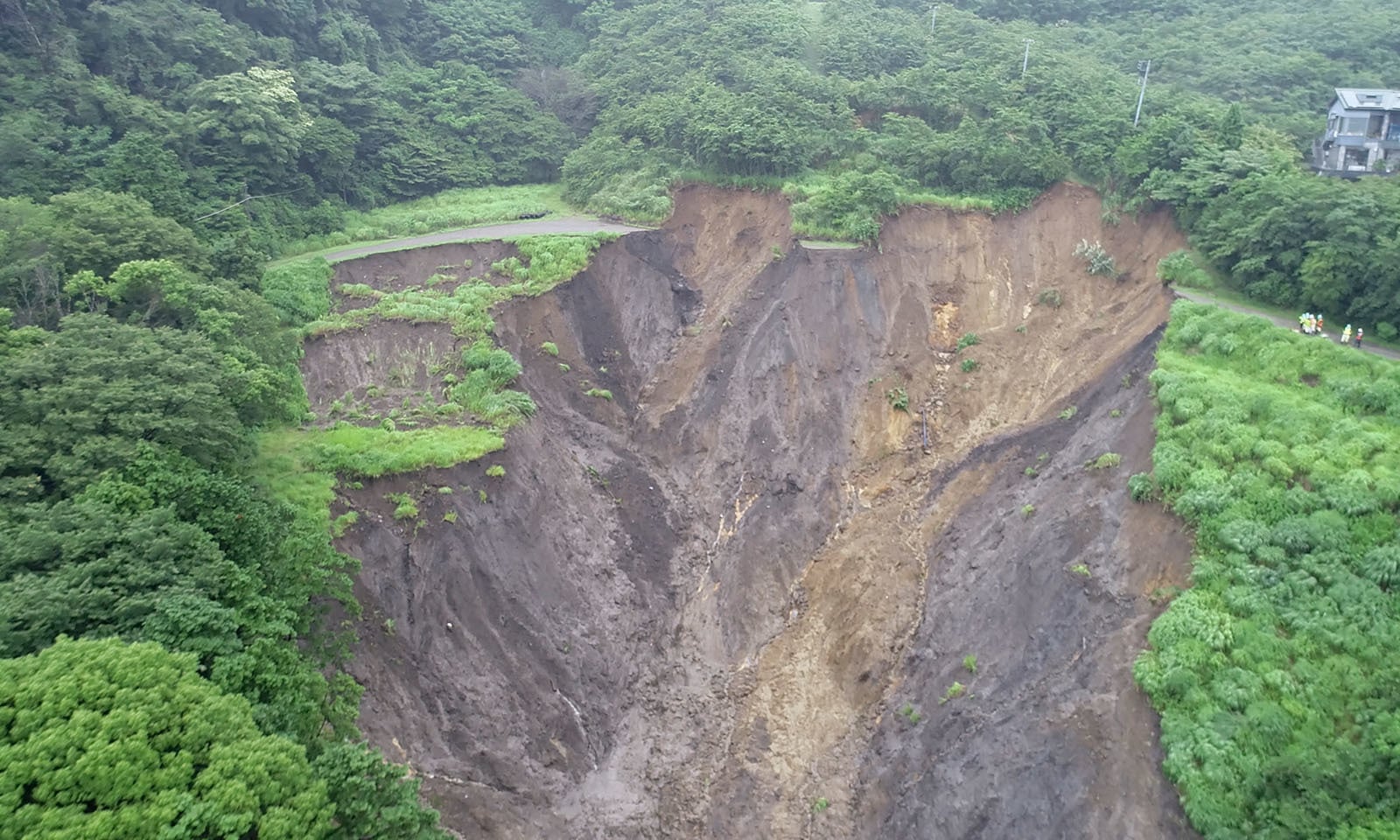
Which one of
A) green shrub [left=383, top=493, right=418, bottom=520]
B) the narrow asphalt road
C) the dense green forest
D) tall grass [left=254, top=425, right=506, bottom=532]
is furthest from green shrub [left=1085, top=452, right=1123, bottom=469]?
green shrub [left=383, top=493, right=418, bottom=520]

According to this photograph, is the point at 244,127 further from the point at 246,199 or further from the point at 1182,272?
the point at 1182,272

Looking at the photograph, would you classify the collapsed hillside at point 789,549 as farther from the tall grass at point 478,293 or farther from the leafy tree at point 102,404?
the leafy tree at point 102,404

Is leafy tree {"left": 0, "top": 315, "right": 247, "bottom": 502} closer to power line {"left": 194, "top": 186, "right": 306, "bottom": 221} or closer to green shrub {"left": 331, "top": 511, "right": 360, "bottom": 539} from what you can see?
green shrub {"left": 331, "top": 511, "right": 360, "bottom": 539}

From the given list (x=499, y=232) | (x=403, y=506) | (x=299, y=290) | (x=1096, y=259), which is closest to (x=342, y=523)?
(x=403, y=506)

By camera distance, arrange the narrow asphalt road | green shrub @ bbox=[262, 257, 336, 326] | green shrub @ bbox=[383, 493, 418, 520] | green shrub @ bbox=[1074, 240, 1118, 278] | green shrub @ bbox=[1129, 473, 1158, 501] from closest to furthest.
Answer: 1. green shrub @ bbox=[1129, 473, 1158, 501]
2. green shrub @ bbox=[383, 493, 418, 520]
3. green shrub @ bbox=[262, 257, 336, 326]
4. green shrub @ bbox=[1074, 240, 1118, 278]
5. the narrow asphalt road

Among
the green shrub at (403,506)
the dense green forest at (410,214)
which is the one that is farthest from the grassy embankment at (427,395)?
Answer: the green shrub at (403,506)

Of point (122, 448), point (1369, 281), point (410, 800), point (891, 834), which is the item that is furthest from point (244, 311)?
point (1369, 281)

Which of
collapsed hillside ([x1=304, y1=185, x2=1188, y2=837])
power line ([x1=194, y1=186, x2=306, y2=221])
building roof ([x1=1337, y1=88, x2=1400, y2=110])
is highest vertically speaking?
building roof ([x1=1337, y1=88, x2=1400, y2=110])
